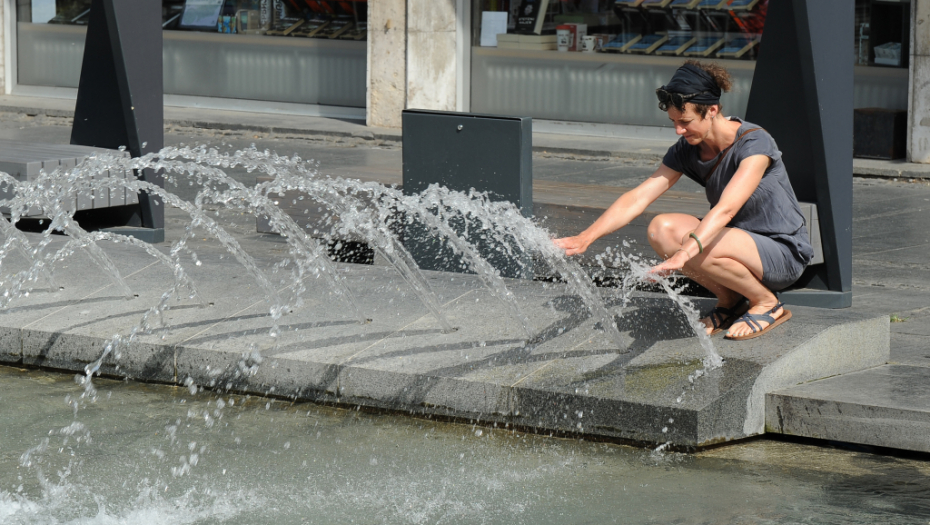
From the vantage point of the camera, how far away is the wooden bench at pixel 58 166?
712cm

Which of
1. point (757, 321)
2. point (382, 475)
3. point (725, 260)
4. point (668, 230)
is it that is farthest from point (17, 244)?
point (757, 321)

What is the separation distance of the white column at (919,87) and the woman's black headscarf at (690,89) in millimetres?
7295

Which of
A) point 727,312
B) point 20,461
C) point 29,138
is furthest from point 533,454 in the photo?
point 29,138

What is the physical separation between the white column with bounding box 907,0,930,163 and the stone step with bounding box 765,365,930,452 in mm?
7311

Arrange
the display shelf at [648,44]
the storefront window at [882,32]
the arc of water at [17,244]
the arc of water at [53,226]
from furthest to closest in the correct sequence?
the display shelf at [648,44] → the storefront window at [882,32] → the arc of water at [17,244] → the arc of water at [53,226]

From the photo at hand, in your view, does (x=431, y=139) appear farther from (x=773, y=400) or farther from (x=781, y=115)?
(x=773, y=400)

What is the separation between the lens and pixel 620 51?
13.6 m

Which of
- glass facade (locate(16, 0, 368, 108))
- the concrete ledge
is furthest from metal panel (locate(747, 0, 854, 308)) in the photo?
glass facade (locate(16, 0, 368, 108))

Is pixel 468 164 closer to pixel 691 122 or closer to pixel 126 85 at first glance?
pixel 691 122

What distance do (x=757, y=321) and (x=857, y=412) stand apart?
2.20ft

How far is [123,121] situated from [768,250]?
13.8 ft

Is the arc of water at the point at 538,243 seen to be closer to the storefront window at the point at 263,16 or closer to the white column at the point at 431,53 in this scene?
the white column at the point at 431,53

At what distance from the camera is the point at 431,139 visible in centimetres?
660

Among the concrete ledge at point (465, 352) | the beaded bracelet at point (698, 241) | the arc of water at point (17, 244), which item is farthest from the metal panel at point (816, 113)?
the arc of water at point (17, 244)
